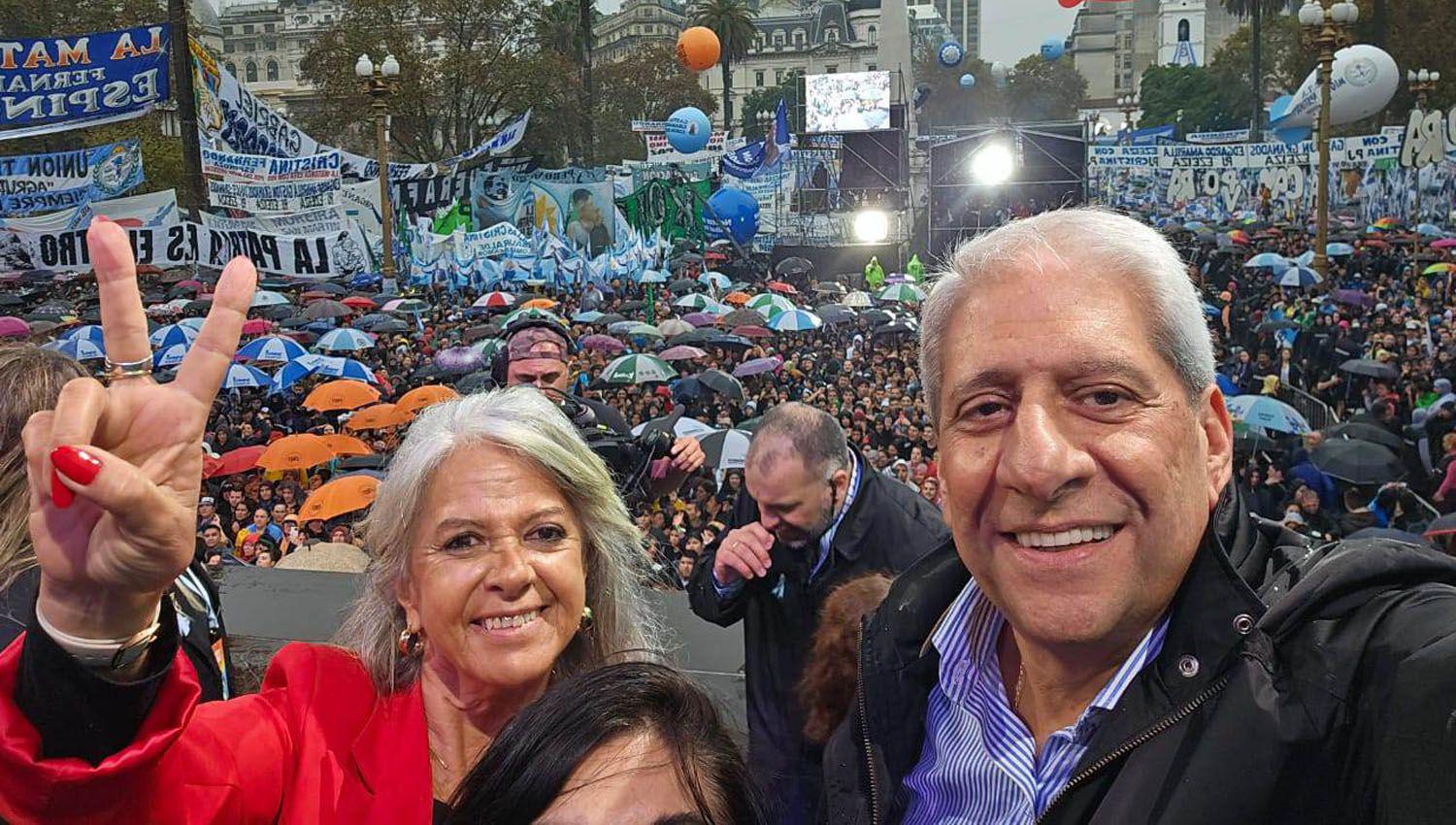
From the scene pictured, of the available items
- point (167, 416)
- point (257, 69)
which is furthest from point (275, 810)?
point (257, 69)

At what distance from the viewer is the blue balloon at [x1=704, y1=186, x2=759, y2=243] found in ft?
107

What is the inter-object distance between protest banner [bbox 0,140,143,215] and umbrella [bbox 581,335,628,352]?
31.1 feet

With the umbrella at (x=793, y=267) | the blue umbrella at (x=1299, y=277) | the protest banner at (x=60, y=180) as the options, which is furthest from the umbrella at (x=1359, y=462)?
the umbrella at (x=793, y=267)

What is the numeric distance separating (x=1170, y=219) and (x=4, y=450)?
124ft

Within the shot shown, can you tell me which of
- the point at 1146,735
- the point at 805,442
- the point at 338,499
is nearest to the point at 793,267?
the point at 338,499

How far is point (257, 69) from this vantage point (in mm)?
120000

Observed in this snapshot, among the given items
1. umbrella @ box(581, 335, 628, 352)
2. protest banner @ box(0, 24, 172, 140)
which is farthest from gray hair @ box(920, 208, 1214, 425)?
protest banner @ box(0, 24, 172, 140)

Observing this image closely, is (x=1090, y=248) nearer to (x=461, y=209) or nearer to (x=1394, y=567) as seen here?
(x=1394, y=567)

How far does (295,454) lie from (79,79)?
41.7ft

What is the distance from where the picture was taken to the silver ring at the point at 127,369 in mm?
1330

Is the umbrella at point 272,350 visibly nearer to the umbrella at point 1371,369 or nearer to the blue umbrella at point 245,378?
the blue umbrella at point 245,378

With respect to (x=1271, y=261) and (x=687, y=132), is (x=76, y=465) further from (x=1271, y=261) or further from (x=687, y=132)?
(x=687, y=132)

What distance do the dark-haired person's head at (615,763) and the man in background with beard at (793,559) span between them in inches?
49.4

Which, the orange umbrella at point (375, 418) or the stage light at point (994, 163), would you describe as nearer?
the orange umbrella at point (375, 418)
